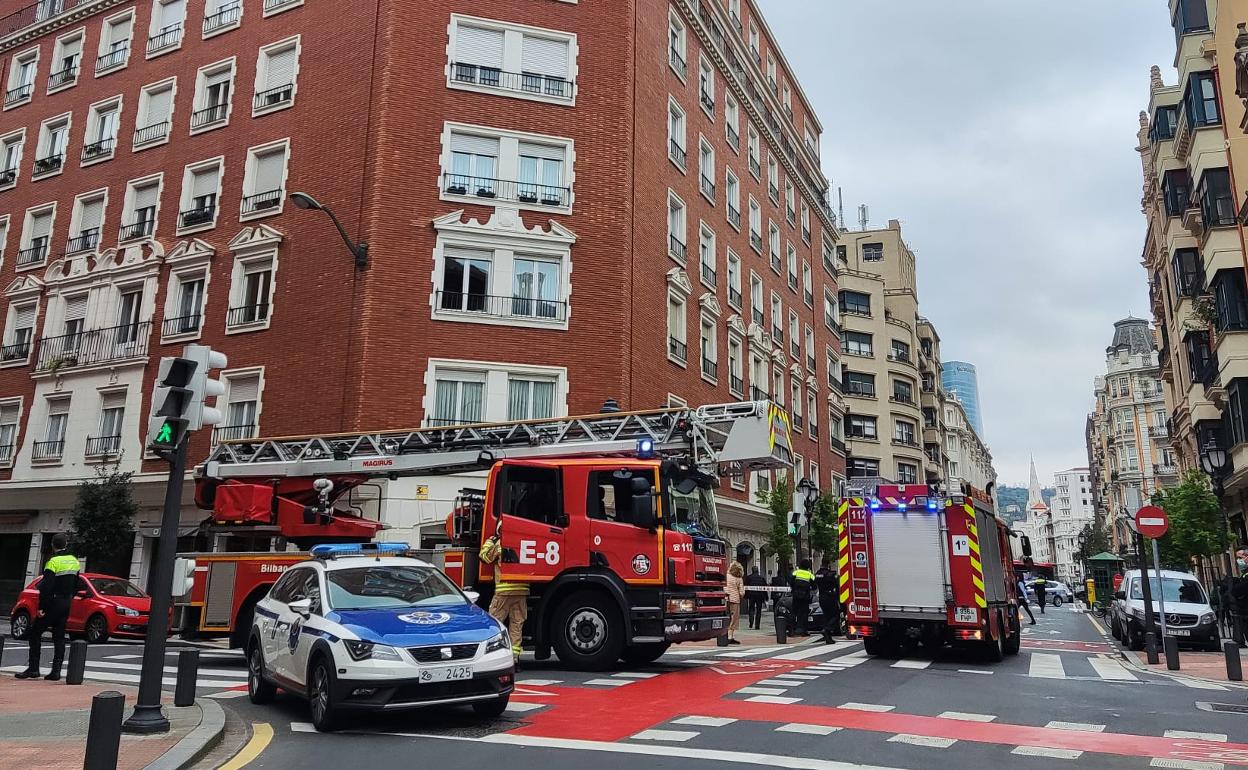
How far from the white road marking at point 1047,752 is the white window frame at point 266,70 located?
84.8ft

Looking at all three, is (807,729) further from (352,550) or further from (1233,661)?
(1233,661)

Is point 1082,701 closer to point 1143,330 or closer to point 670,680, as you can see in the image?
point 670,680

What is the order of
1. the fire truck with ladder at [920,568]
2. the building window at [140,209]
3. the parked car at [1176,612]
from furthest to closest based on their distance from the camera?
the building window at [140,209] < the parked car at [1176,612] < the fire truck with ladder at [920,568]

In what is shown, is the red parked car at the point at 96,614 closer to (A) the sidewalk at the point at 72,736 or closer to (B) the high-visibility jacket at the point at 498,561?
(A) the sidewalk at the point at 72,736

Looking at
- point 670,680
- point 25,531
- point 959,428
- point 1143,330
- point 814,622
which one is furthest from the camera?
point 1143,330

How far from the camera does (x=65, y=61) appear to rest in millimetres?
33188

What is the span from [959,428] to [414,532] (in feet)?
267

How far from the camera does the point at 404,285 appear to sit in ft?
76.9

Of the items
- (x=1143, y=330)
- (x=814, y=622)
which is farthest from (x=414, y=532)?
(x=1143, y=330)

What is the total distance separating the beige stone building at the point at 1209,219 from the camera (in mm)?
27375

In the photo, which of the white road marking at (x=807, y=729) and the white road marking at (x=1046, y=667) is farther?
the white road marking at (x=1046, y=667)

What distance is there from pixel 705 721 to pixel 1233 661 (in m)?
9.27

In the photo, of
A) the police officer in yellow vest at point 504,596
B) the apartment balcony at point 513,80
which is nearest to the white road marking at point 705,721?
the police officer in yellow vest at point 504,596

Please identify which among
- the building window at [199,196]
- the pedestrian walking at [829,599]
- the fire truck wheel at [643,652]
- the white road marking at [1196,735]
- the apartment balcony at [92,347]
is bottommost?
the white road marking at [1196,735]
